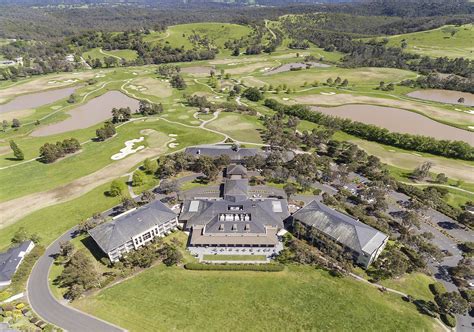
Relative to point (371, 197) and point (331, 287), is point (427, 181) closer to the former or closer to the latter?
point (371, 197)

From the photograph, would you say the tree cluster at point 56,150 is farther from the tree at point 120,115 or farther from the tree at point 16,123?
the tree at point 16,123

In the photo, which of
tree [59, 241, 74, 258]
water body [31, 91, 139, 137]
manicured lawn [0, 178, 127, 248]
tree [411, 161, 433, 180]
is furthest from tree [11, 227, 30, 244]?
tree [411, 161, 433, 180]

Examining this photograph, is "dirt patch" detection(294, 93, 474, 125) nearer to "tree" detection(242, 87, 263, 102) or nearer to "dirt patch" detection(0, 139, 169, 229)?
"tree" detection(242, 87, 263, 102)

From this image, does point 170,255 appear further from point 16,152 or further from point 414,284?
point 16,152

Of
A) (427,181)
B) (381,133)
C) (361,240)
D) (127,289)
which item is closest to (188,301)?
(127,289)

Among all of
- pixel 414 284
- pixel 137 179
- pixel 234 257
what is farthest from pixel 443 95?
pixel 137 179
